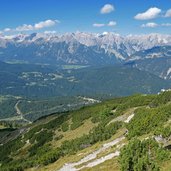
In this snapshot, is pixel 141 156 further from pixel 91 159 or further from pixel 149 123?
pixel 149 123

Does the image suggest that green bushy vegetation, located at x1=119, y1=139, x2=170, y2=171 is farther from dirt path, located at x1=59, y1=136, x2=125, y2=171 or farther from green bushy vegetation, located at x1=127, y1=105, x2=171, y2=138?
green bushy vegetation, located at x1=127, y1=105, x2=171, y2=138

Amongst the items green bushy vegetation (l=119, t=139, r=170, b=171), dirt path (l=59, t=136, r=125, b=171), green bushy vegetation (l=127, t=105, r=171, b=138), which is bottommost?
dirt path (l=59, t=136, r=125, b=171)

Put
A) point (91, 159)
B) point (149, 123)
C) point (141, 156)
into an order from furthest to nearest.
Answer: point (149, 123), point (91, 159), point (141, 156)

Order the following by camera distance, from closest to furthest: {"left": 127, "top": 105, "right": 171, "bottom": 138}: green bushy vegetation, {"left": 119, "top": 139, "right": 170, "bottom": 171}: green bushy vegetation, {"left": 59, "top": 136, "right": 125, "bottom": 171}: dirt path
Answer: {"left": 119, "top": 139, "right": 170, "bottom": 171}: green bushy vegetation
{"left": 59, "top": 136, "right": 125, "bottom": 171}: dirt path
{"left": 127, "top": 105, "right": 171, "bottom": 138}: green bushy vegetation

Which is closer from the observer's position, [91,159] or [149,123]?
[91,159]

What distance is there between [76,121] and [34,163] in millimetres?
58800

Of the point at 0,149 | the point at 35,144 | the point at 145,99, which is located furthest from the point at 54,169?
the point at 0,149

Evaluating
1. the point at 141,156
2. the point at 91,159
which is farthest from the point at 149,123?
the point at 141,156

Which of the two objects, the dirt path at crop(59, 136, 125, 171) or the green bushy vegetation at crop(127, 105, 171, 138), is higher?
the green bushy vegetation at crop(127, 105, 171, 138)

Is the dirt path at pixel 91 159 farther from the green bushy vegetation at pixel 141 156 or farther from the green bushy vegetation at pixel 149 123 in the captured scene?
the green bushy vegetation at pixel 141 156

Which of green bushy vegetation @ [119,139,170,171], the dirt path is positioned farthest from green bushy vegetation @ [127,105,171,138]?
green bushy vegetation @ [119,139,170,171]

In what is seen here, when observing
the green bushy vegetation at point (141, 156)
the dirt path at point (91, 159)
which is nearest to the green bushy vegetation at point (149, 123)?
the dirt path at point (91, 159)

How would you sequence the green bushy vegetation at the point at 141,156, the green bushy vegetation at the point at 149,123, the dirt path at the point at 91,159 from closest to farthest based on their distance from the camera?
the green bushy vegetation at the point at 141,156, the dirt path at the point at 91,159, the green bushy vegetation at the point at 149,123

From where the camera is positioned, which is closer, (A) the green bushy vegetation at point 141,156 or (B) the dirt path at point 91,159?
(A) the green bushy vegetation at point 141,156
